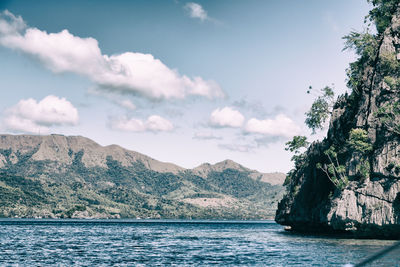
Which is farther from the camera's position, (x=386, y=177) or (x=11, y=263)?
(x=386, y=177)

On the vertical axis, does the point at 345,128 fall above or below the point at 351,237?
above

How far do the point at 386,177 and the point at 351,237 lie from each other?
62.3 ft

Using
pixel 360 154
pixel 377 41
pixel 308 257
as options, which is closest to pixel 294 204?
pixel 360 154

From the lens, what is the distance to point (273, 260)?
49219mm

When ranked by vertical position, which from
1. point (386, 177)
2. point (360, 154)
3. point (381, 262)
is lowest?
point (381, 262)

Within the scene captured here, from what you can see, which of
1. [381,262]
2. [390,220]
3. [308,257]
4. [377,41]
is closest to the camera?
[381,262]

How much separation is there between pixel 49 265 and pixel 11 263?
5307 mm

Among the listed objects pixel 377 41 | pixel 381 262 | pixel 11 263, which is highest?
pixel 377 41

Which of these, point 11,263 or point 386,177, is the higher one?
point 386,177

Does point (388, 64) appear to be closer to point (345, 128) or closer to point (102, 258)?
point (345, 128)

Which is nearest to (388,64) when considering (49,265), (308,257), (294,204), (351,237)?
(351,237)

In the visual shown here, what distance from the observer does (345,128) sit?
312 feet

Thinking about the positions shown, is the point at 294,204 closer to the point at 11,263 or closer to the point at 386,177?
the point at 386,177

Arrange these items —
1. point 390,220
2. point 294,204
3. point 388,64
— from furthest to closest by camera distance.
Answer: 1. point 294,204
2. point 388,64
3. point 390,220
